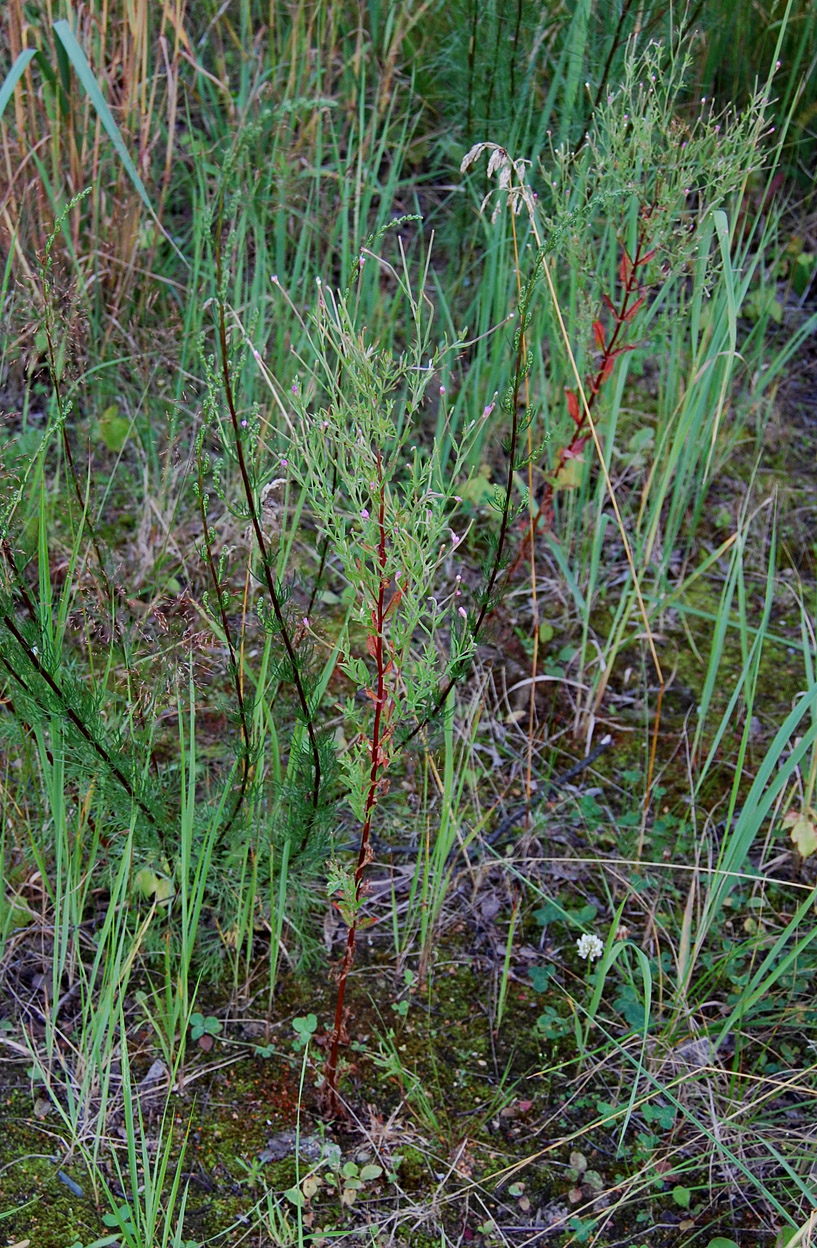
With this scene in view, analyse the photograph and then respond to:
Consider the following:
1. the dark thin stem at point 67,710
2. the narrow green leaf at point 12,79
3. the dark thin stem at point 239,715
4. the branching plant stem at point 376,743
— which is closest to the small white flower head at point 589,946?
the branching plant stem at point 376,743

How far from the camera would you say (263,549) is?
1.27m

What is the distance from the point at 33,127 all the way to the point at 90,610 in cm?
163

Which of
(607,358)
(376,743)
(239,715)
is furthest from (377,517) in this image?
(607,358)

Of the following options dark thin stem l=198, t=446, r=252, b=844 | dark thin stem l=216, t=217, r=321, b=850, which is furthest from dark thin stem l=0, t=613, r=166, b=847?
dark thin stem l=216, t=217, r=321, b=850

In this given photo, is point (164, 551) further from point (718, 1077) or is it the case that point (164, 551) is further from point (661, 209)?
point (718, 1077)

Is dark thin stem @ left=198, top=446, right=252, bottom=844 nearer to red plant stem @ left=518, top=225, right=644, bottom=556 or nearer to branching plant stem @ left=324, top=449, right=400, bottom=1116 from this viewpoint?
branching plant stem @ left=324, top=449, right=400, bottom=1116

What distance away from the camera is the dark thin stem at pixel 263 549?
1.16m

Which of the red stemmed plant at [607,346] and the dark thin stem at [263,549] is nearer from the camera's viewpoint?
the dark thin stem at [263,549]

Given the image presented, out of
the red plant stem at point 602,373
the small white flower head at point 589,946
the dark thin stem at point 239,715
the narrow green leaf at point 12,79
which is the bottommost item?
the small white flower head at point 589,946

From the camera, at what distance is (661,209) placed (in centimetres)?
198

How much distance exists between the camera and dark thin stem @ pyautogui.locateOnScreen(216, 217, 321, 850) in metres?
1.16

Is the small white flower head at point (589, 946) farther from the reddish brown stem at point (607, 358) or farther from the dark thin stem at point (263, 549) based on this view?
the reddish brown stem at point (607, 358)

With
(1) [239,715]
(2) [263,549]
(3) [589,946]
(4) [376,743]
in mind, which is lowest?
(3) [589,946]

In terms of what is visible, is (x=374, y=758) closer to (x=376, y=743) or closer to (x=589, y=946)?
(x=376, y=743)
